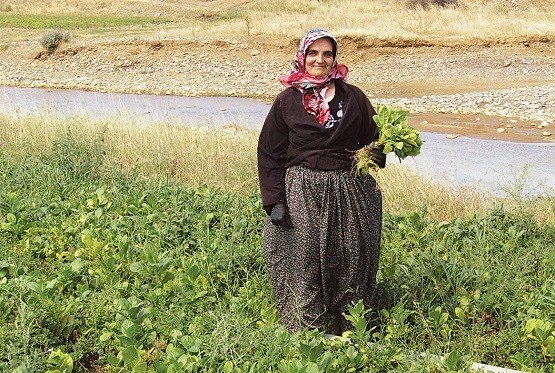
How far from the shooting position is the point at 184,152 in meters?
8.80

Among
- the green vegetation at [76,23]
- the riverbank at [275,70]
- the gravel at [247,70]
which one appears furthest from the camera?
the green vegetation at [76,23]

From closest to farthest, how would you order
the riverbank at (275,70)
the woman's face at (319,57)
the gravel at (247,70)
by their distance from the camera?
1. the woman's face at (319,57)
2. the riverbank at (275,70)
3. the gravel at (247,70)

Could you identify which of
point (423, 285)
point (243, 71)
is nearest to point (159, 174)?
point (423, 285)

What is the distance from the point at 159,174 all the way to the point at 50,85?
16207mm

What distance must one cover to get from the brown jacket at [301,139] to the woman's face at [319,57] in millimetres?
130

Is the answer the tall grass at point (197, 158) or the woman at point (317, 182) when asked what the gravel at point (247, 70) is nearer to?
Result: the tall grass at point (197, 158)

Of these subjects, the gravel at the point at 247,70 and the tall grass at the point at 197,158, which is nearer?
the tall grass at the point at 197,158

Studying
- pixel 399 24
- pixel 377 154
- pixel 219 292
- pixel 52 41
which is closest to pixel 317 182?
pixel 377 154

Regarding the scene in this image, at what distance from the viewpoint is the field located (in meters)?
3.70

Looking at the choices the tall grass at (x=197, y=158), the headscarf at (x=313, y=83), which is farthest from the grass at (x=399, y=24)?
the headscarf at (x=313, y=83)

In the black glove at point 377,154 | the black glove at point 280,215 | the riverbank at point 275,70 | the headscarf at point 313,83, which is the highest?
the headscarf at point 313,83

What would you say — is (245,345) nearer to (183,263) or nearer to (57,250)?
(183,263)

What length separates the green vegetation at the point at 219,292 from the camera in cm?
368

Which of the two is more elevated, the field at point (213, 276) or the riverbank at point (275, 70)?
the field at point (213, 276)
